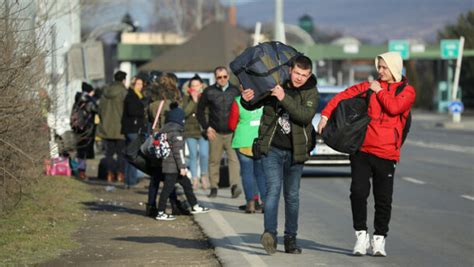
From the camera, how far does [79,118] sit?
2097cm

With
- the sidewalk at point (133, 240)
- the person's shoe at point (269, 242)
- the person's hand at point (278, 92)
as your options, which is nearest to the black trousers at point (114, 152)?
the sidewalk at point (133, 240)

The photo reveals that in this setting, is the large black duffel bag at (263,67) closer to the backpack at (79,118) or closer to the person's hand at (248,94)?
the person's hand at (248,94)

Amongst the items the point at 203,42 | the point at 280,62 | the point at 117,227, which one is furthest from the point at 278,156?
the point at 203,42

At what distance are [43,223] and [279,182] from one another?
12.7 feet

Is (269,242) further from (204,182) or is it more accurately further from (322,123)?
(204,182)

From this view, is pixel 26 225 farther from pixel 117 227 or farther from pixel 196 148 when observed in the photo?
pixel 196 148

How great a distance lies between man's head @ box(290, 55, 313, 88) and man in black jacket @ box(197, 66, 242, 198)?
670cm

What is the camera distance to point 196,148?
19344mm

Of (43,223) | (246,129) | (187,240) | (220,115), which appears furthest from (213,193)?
(187,240)

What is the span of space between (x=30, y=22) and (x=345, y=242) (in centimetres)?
571

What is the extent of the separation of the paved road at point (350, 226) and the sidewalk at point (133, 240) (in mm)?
225

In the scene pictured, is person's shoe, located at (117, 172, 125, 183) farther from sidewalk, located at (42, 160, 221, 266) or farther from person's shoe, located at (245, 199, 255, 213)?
person's shoe, located at (245, 199, 255, 213)

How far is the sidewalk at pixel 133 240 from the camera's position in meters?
10.9

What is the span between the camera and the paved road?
10.8m
